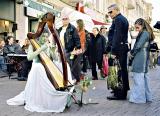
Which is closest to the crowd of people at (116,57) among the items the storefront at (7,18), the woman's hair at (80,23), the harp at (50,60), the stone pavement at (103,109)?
the harp at (50,60)

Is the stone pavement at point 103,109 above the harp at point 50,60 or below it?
below

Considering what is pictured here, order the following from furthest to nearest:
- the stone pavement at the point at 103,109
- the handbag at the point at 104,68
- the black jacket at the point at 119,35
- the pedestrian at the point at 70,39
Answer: the handbag at the point at 104,68, the pedestrian at the point at 70,39, the black jacket at the point at 119,35, the stone pavement at the point at 103,109

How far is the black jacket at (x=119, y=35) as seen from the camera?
10.4 meters

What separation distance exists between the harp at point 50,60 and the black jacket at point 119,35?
5.39 feet

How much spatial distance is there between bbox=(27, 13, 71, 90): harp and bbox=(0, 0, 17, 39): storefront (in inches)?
554

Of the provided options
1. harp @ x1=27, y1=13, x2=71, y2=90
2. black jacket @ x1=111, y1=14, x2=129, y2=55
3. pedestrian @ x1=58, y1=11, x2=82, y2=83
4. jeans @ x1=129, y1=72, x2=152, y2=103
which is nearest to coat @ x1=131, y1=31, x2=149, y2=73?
jeans @ x1=129, y1=72, x2=152, y2=103

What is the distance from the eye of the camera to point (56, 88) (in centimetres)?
902

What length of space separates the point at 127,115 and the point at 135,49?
6.80ft

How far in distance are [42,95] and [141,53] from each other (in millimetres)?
2461

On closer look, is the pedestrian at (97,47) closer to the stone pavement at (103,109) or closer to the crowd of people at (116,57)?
the crowd of people at (116,57)

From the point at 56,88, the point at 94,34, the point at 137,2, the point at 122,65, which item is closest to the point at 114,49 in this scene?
the point at 122,65

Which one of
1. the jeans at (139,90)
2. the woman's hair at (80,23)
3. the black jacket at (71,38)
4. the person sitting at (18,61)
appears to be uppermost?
the woman's hair at (80,23)

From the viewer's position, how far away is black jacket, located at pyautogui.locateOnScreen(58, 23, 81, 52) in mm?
12757

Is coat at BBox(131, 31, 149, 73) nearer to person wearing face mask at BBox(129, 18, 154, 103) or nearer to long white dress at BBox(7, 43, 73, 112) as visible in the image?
person wearing face mask at BBox(129, 18, 154, 103)
